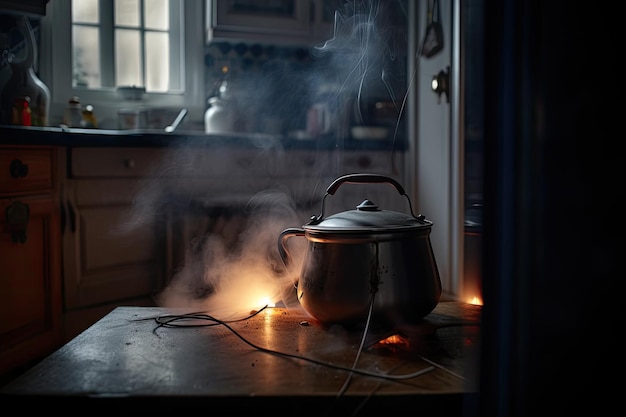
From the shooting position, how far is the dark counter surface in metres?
1.64

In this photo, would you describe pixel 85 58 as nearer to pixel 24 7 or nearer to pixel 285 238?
pixel 24 7

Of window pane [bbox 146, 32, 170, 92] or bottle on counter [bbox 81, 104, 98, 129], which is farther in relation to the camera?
window pane [bbox 146, 32, 170, 92]

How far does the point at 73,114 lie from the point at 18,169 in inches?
27.4

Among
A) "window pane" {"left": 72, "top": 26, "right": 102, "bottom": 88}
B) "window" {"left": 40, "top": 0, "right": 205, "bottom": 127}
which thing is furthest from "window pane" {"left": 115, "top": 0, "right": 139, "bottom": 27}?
"window pane" {"left": 72, "top": 26, "right": 102, "bottom": 88}

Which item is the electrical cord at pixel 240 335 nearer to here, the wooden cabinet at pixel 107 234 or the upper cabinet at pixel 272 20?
the wooden cabinet at pixel 107 234

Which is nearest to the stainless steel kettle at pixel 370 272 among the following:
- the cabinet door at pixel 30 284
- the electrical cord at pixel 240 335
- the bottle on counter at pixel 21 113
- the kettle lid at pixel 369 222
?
the kettle lid at pixel 369 222

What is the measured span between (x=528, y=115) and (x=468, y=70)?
9 centimetres

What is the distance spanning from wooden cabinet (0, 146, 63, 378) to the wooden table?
35.2 inches

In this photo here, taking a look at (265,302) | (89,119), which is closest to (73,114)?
(89,119)

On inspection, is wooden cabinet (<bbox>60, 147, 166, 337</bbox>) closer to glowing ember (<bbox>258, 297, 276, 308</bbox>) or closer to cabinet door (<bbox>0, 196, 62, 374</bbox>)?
cabinet door (<bbox>0, 196, 62, 374</bbox>)

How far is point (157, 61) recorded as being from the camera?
267 centimetres

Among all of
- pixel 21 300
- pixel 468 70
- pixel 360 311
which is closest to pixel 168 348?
pixel 360 311

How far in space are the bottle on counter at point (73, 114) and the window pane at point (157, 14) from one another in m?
0.59

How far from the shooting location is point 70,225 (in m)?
1.87
